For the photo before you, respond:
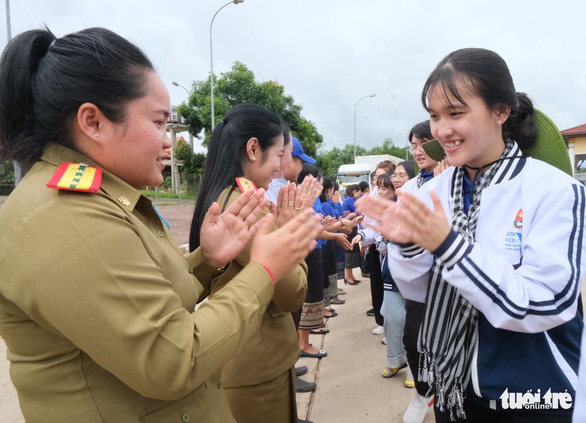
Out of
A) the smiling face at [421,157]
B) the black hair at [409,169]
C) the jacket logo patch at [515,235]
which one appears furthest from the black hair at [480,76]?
the black hair at [409,169]

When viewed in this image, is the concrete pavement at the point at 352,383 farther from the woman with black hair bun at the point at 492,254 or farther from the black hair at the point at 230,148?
the black hair at the point at 230,148

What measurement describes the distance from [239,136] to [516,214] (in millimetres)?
1287

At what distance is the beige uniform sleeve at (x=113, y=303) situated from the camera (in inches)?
33.5

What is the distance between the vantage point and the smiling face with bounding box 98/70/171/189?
1088 millimetres

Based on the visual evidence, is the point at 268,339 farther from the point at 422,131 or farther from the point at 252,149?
the point at 422,131

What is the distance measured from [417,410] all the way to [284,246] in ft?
7.23

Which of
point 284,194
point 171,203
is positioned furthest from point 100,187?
point 171,203

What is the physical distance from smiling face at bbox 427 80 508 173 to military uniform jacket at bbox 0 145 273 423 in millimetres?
927

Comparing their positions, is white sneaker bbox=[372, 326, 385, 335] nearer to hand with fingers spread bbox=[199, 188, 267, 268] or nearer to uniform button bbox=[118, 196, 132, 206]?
hand with fingers spread bbox=[199, 188, 267, 268]

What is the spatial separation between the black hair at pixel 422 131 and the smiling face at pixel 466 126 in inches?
75.6

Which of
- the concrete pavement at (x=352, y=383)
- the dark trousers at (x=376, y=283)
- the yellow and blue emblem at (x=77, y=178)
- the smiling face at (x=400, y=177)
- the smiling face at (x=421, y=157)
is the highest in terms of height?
the yellow and blue emblem at (x=77, y=178)

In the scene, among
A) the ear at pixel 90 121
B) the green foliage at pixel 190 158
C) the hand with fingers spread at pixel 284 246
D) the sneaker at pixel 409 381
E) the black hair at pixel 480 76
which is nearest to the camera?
the ear at pixel 90 121

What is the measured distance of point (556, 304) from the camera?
4.06 ft

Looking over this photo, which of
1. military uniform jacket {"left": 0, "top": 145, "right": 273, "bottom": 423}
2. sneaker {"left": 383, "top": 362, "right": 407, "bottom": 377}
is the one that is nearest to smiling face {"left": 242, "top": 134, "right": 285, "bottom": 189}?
military uniform jacket {"left": 0, "top": 145, "right": 273, "bottom": 423}
